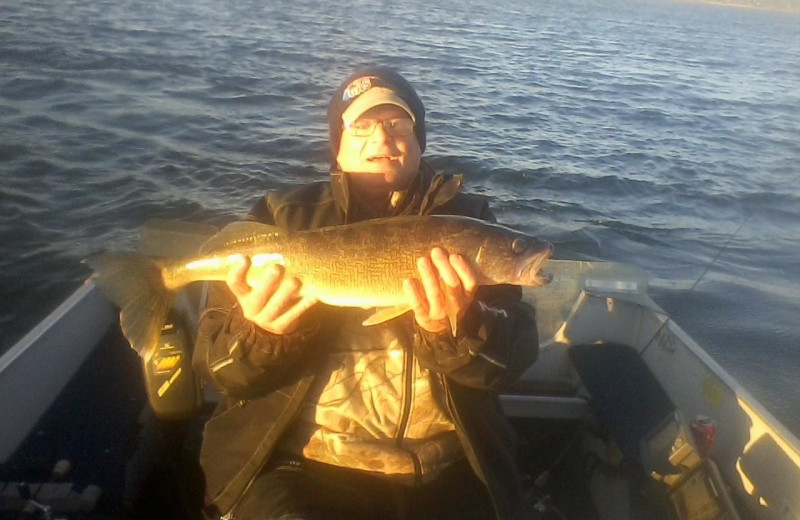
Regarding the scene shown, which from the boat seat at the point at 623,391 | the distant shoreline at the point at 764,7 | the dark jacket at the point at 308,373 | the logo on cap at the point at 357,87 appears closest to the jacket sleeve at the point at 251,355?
the dark jacket at the point at 308,373

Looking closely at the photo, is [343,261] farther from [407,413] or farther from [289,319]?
[407,413]

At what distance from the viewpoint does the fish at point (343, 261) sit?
9.24ft

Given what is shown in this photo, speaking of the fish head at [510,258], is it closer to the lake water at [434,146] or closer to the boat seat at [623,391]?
the boat seat at [623,391]

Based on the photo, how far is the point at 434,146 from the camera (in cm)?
1241

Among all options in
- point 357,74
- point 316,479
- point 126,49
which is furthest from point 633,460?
point 126,49

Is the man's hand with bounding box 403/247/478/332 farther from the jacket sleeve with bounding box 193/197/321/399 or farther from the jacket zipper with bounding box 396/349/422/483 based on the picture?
the jacket sleeve with bounding box 193/197/321/399

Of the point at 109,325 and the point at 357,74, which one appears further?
the point at 109,325

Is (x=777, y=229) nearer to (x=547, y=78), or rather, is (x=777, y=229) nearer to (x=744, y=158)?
(x=744, y=158)

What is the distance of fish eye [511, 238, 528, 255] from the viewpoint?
2945 mm

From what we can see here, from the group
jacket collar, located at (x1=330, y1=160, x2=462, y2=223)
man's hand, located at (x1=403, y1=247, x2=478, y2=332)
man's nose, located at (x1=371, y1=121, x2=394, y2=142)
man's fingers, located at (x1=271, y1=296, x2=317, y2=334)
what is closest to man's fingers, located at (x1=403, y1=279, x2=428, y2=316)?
man's hand, located at (x1=403, y1=247, x2=478, y2=332)

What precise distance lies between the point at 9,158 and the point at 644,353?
999cm

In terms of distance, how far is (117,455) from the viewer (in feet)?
11.9

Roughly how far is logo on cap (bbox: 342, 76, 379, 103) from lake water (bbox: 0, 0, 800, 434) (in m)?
3.24

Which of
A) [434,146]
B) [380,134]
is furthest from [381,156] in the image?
[434,146]
